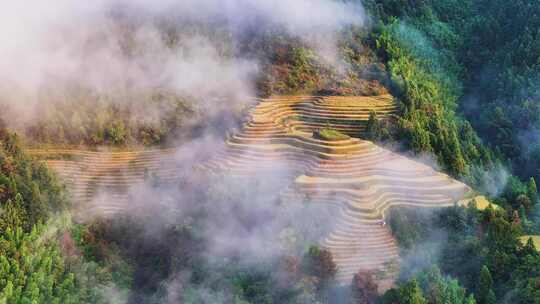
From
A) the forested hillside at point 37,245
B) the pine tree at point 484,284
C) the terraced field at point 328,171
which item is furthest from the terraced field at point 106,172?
the pine tree at point 484,284

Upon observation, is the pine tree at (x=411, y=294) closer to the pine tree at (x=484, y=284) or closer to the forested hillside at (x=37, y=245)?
the pine tree at (x=484, y=284)

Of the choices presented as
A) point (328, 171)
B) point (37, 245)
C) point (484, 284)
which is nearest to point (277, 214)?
point (328, 171)

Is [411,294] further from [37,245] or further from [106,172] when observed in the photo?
[106,172]

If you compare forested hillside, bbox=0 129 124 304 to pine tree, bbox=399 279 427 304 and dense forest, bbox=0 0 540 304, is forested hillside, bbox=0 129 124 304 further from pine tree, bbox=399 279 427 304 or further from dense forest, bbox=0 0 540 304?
pine tree, bbox=399 279 427 304

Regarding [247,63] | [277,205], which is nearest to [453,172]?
[277,205]

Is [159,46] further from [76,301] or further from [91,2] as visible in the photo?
[76,301]

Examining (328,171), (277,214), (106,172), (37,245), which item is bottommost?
(106,172)
